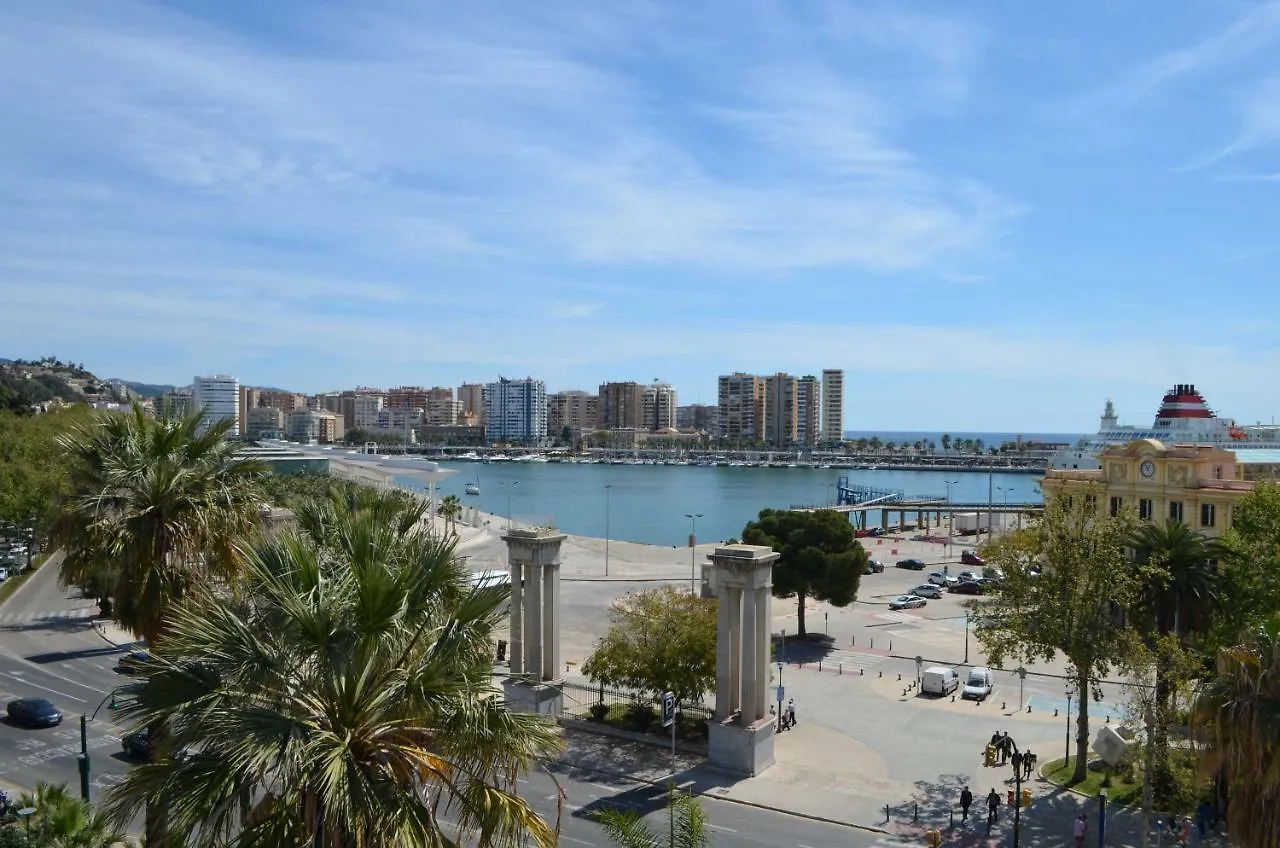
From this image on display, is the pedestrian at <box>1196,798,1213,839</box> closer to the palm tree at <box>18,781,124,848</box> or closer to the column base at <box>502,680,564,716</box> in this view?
the column base at <box>502,680,564,716</box>

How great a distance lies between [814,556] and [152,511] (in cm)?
2845

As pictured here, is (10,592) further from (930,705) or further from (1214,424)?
(1214,424)

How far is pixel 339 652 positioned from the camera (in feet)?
22.8

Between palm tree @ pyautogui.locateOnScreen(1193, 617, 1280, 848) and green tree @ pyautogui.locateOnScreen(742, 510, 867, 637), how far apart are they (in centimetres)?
2658

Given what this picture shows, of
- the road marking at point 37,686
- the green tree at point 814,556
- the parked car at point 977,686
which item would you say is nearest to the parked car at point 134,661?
the road marking at point 37,686

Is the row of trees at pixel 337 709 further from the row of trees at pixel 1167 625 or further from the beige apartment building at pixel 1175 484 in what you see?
the beige apartment building at pixel 1175 484

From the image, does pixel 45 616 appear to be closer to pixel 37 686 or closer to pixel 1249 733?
pixel 37 686

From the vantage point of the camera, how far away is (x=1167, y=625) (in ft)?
84.6

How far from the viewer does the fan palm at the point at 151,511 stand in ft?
38.0

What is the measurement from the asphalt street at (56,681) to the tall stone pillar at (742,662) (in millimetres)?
12490

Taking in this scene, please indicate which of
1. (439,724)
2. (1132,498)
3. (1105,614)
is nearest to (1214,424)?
(1132,498)

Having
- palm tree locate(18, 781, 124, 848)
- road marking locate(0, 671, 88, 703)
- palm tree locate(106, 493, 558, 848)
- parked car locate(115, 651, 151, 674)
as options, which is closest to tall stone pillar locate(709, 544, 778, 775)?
parked car locate(115, 651, 151, 674)

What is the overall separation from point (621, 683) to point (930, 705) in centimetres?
990

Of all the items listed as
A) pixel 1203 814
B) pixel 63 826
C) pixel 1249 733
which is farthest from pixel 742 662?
pixel 63 826
